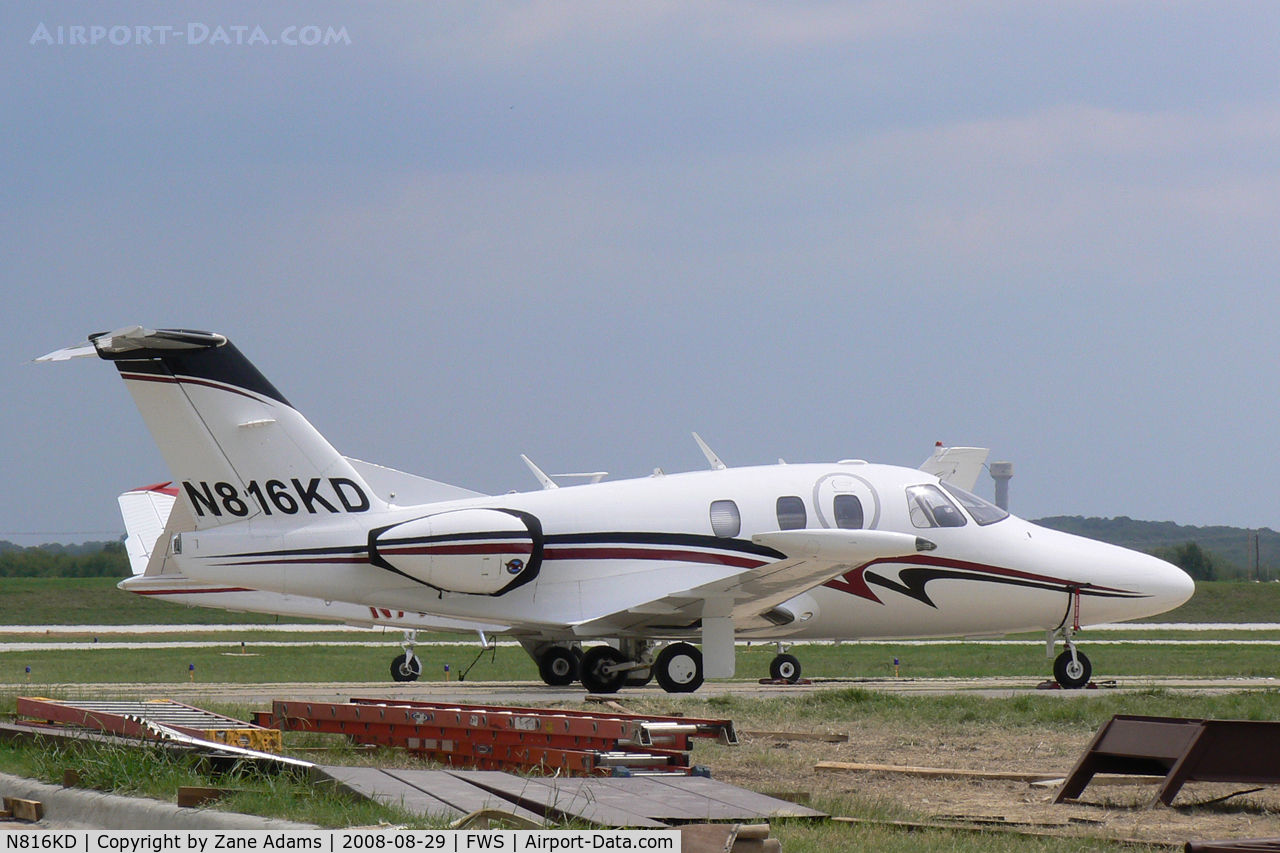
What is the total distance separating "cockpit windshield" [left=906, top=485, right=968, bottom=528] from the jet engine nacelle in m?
5.31

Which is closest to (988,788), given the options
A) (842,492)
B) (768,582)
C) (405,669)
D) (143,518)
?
(768,582)

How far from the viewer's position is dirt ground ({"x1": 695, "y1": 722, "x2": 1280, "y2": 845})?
9625mm

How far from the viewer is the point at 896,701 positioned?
55.9 feet

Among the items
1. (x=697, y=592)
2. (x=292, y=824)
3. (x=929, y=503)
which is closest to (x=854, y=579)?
(x=929, y=503)

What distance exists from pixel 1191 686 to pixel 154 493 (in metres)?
19.7

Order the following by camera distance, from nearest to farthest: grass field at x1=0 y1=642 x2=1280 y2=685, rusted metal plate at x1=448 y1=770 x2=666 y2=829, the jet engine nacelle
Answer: rusted metal plate at x1=448 y1=770 x2=666 y2=829 → the jet engine nacelle → grass field at x1=0 y1=642 x2=1280 y2=685

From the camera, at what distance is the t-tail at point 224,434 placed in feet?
61.4

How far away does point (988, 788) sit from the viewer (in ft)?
37.1

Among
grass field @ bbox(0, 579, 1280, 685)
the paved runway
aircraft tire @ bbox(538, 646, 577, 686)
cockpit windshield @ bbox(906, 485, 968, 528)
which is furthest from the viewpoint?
grass field @ bbox(0, 579, 1280, 685)

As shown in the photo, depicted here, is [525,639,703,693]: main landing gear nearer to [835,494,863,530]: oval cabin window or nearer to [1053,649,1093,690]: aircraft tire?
[835,494,863,530]: oval cabin window

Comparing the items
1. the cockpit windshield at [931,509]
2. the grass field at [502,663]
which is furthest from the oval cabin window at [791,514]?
the grass field at [502,663]

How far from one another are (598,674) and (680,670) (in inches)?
59.3

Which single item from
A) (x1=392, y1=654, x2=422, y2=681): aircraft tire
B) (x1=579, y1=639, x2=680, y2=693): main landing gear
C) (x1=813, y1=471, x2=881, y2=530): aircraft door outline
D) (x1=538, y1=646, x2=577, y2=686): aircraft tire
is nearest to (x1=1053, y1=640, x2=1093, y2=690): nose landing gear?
(x1=813, y1=471, x2=881, y2=530): aircraft door outline

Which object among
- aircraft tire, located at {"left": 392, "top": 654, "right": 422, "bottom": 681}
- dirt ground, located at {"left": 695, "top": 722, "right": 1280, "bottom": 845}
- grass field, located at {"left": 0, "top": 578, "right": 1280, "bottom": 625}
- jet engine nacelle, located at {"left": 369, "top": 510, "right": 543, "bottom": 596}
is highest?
jet engine nacelle, located at {"left": 369, "top": 510, "right": 543, "bottom": 596}
